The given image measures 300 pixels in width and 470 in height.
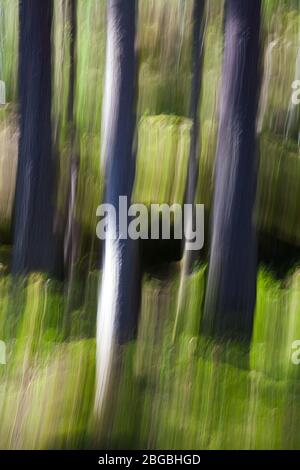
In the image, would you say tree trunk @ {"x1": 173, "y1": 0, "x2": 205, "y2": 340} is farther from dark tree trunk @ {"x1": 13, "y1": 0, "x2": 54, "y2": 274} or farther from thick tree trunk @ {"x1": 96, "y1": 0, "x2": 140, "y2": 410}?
dark tree trunk @ {"x1": 13, "y1": 0, "x2": 54, "y2": 274}

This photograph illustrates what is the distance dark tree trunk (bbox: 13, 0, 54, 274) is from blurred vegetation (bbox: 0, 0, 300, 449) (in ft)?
0.05

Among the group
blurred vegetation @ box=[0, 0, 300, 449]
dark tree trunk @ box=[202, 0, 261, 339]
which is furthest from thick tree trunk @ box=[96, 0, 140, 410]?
dark tree trunk @ box=[202, 0, 261, 339]

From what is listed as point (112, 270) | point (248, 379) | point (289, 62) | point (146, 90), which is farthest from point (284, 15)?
point (248, 379)

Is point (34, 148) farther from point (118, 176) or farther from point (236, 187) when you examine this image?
point (236, 187)

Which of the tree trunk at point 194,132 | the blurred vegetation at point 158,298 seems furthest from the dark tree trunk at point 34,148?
the tree trunk at point 194,132

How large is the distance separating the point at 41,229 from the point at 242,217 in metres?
0.37

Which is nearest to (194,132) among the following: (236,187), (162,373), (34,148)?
(236,187)

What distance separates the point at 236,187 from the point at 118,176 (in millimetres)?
216

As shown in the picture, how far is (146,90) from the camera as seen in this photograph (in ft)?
3.24

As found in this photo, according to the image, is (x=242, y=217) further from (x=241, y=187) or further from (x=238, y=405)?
(x=238, y=405)

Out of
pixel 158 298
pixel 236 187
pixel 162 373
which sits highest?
pixel 236 187

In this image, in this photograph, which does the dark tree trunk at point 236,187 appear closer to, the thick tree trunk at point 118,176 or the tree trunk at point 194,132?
the tree trunk at point 194,132

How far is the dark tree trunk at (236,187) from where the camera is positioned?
3.22 feet

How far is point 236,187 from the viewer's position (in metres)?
1.00
